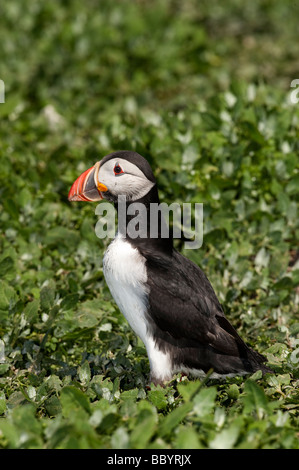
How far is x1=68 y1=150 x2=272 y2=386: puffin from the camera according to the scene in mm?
4438

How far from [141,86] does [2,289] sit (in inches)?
225

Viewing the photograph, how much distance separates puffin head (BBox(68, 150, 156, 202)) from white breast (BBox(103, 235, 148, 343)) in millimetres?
336

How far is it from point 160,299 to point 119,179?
2.69 ft

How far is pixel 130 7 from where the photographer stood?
12125 mm

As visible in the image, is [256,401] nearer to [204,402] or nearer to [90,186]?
[204,402]

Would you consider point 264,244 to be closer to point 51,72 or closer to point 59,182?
point 59,182

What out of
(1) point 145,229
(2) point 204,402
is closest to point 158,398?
(2) point 204,402

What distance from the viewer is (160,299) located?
174 inches

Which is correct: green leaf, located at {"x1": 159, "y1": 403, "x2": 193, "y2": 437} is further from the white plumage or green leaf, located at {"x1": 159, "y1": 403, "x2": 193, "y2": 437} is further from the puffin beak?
the puffin beak

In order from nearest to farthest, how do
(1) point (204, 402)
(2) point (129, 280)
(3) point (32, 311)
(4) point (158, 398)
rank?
(1) point (204, 402), (4) point (158, 398), (2) point (129, 280), (3) point (32, 311)

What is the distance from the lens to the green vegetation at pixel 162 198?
3900 millimetres

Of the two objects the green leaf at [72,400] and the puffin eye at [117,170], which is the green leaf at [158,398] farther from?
the puffin eye at [117,170]

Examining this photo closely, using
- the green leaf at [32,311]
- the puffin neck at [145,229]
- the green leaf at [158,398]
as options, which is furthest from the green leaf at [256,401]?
the green leaf at [32,311]

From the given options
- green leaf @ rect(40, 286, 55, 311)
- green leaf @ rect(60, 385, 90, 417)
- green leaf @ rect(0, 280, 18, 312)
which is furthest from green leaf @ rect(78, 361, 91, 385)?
green leaf @ rect(0, 280, 18, 312)
